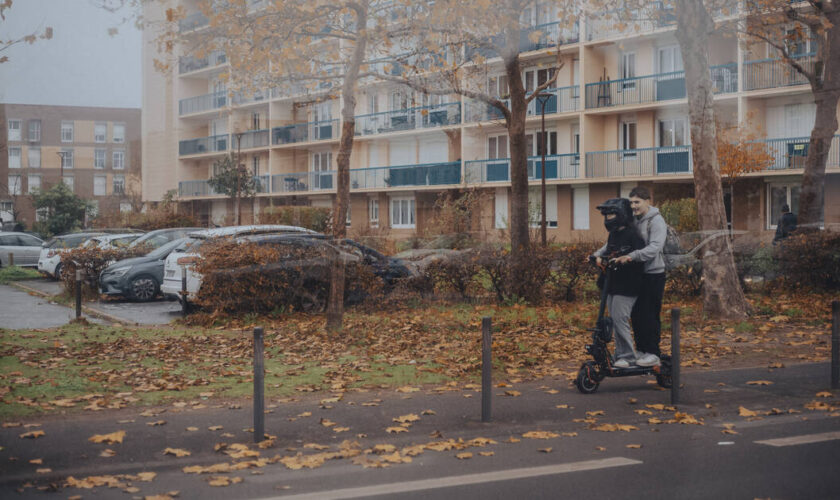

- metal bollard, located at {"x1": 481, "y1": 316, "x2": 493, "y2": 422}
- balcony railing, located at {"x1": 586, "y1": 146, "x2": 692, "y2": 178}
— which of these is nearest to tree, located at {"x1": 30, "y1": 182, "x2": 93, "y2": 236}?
metal bollard, located at {"x1": 481, "y1": 316, "x2": 493, "y2": 422}

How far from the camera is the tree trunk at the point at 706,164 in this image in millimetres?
14047

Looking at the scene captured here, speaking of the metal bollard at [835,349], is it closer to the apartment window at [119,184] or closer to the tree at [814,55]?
the tree at [814,55]

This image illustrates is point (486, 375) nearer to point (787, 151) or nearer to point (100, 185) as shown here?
point (100, 185)

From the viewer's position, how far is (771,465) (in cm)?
595

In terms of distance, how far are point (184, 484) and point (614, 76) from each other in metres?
23.7

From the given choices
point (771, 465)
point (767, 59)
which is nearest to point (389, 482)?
point (771, 465)

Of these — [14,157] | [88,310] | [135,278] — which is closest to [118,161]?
[14,157]

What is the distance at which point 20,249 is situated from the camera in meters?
27.4

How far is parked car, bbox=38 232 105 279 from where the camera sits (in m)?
21.6

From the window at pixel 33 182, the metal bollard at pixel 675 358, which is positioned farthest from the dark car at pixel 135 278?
the metal bollard at pixel 675 358

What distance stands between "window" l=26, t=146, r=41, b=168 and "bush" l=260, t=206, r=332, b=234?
520 centimetres

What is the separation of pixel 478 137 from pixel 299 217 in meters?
5.97

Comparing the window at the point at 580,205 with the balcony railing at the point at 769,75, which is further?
the window at the point at 580,205

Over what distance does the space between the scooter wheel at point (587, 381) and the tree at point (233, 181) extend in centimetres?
1129
